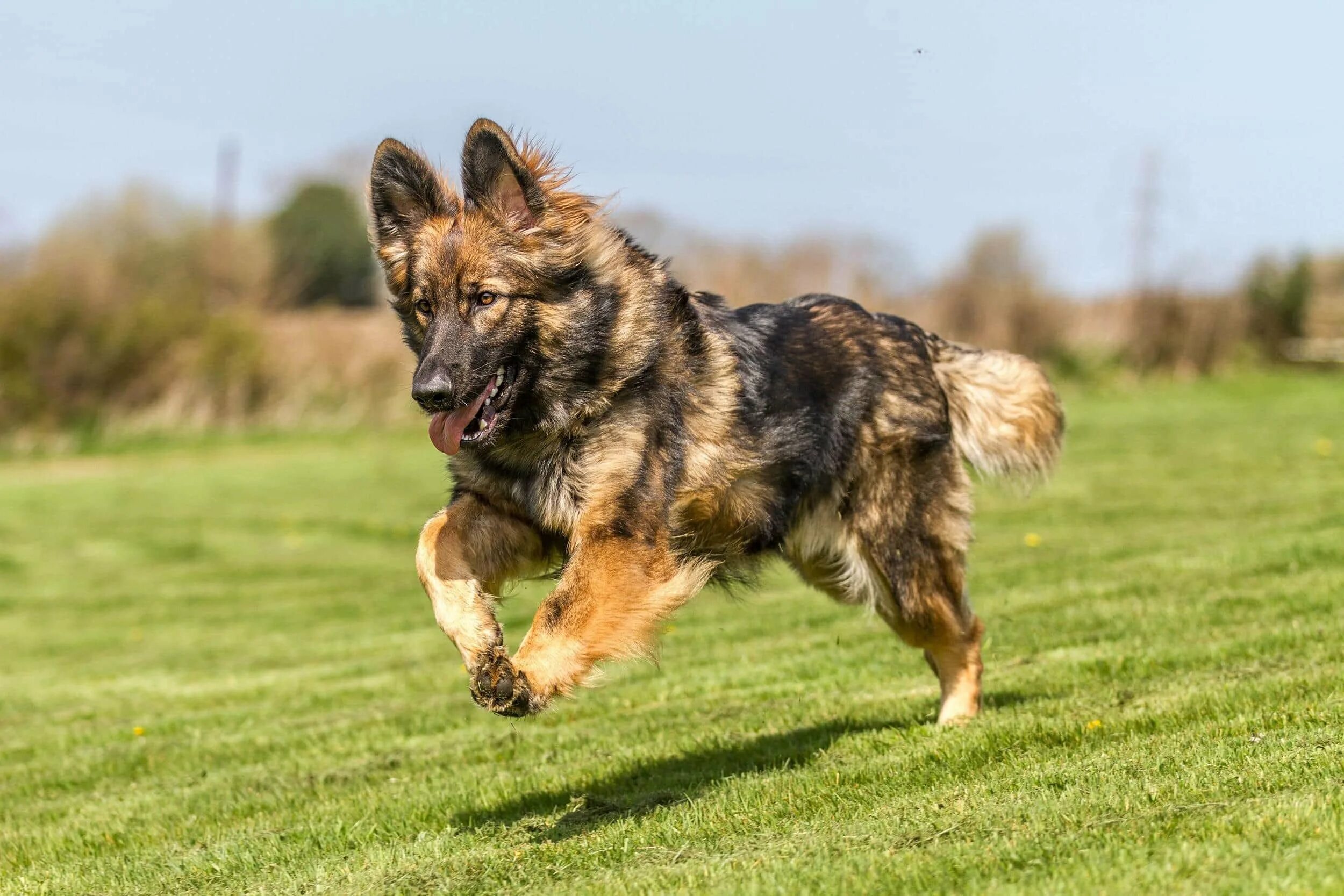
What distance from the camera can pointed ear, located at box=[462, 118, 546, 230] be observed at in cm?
588

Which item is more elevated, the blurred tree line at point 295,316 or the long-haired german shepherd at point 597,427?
the long-haired german shepherd at point 597,427

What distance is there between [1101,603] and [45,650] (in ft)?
32.2

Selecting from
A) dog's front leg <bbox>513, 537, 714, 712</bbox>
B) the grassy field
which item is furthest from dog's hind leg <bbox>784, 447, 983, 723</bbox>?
dog's front leg <bbox>513, 537, 714, 712</bbox>

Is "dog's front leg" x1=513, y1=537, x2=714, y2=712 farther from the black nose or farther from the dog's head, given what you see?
the black nose

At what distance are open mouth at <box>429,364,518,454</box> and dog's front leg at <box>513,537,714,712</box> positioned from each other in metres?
0.60

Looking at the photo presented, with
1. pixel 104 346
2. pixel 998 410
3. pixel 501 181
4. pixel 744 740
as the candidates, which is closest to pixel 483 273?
pixel 501 181

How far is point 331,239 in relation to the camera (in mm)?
54156

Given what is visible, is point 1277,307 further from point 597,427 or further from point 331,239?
point 597,427

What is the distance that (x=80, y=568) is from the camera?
19109 millimetres

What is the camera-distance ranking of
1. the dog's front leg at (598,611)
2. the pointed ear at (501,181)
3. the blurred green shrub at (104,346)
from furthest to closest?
the blurred green shrub at (104,346), the pointed ear at (501,181), the dog's front leg at (598,611)

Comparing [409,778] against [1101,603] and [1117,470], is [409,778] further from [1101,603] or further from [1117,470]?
[1117,470]

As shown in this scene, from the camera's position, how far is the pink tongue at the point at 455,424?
573 centimetres

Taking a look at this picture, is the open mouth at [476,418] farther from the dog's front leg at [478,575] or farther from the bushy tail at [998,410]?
the bushy tail at [998,410]

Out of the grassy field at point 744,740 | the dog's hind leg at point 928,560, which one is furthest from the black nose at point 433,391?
the dog's hind leg at point 928,560
